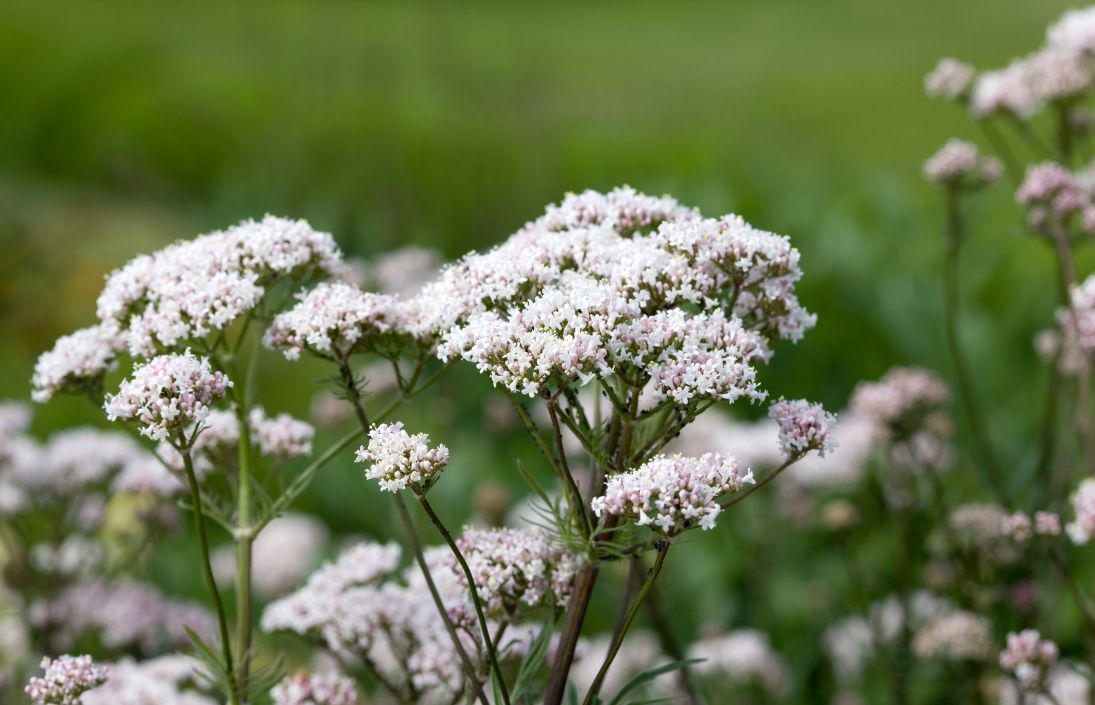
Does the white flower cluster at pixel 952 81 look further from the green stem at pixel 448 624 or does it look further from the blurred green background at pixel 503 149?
the green stem at pixel 448 624

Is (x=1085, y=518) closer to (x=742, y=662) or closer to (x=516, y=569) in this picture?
(x=516, y=569)

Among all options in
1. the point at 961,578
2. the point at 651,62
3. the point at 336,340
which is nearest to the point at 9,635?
the point at 336,340

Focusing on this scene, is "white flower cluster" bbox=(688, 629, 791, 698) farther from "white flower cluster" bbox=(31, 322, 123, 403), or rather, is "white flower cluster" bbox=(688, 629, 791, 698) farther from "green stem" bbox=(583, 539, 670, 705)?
"white flower cluster" bbox=(31, 322, 123, 403)

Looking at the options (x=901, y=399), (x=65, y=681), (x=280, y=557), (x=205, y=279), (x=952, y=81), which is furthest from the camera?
(x=280, y=557)

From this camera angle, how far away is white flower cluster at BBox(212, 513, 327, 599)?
16.6 ft

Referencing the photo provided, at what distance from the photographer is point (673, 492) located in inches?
75.7

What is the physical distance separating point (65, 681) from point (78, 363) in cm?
65

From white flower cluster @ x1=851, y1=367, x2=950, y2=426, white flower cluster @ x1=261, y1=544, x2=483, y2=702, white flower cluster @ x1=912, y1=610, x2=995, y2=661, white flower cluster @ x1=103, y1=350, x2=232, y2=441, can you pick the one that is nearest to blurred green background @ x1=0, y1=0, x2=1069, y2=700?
white flower cluster @ x1=851, y1=367, x2=950, y2=426

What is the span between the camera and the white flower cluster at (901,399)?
3.54m

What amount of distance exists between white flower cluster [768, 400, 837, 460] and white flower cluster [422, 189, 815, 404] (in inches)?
4.1

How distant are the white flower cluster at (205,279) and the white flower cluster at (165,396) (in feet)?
0.58

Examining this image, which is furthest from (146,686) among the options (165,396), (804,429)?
(804,429)

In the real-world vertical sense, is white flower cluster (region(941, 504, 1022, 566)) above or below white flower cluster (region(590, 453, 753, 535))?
above

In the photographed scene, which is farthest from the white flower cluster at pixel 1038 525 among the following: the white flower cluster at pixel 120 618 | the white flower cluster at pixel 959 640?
the white flower cluster at pixel 120 618
